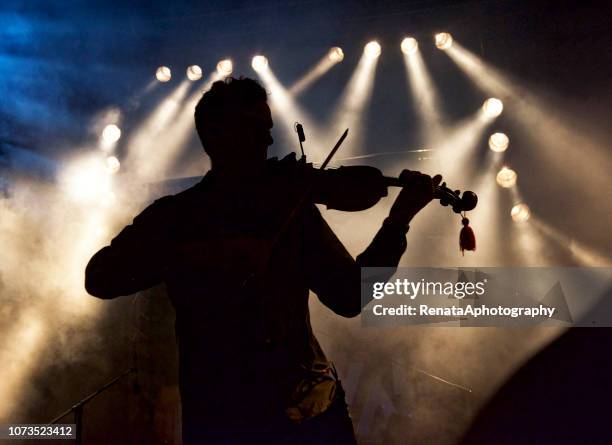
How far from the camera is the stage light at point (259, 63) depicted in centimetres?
656

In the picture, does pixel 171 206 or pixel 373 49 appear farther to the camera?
pixel 373 49

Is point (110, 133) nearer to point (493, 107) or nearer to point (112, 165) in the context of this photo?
point (112, 165)

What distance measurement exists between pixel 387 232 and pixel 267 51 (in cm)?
608

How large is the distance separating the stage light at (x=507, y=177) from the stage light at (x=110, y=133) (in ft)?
20.4

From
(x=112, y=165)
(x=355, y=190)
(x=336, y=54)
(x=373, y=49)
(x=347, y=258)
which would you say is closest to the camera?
(x=347, y=258)

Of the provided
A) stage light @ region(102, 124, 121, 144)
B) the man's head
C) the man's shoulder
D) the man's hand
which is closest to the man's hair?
the man's head

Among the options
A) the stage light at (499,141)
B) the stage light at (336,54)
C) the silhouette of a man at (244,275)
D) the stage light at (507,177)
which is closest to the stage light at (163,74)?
the stage light at (336,54)

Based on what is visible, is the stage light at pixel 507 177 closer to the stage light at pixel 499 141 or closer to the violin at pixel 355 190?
the stage light at pixel 499 141

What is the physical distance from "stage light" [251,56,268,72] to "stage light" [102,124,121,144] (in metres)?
2.59

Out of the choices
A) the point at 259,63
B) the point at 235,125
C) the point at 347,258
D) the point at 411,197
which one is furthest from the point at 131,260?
the point at 259,63

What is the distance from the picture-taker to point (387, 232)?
1.34m

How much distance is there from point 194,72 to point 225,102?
5937 mm

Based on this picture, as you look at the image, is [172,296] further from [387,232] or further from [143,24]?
[143,24]

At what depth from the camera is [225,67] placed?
6664mm
